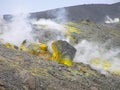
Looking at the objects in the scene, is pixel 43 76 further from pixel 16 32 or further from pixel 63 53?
pixel 16 32

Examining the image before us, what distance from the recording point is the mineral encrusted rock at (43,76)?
18.2 m

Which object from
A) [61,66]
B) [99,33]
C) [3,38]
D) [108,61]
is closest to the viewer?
[61,66]

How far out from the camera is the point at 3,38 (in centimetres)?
3334

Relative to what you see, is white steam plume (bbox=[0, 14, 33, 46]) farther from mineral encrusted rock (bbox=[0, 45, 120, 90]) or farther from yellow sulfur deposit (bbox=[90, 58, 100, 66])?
mineral encrusted rock (bbox=[0, 45, 120, 90])

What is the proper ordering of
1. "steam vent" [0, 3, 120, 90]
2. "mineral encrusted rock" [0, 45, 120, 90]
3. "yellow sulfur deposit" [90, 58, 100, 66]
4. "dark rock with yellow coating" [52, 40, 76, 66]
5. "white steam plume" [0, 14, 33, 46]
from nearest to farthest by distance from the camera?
"mineral encrusted rock" [0, 45, 120, 90]
"steam vent" [0, 3, 120, 90]
"dark rock with yellow coating" [52, 40, 76, 66]
"yellow sulfur deposit" [90, 58, 100, 66]
"white steam plume" [0, 14, 33, 46]

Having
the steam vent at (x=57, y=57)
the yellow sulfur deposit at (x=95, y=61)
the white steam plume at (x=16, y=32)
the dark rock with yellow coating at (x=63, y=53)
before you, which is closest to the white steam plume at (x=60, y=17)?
the steam vent at (x=57, y=57)

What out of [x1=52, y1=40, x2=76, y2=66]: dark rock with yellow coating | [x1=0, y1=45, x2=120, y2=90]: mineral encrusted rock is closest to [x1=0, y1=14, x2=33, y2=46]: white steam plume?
[x1=52, y1=40, x2=76, y2=66]: dark rock with yellow coating

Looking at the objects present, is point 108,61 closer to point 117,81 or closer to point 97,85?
point 117,81

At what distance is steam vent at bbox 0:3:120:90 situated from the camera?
19.0 m

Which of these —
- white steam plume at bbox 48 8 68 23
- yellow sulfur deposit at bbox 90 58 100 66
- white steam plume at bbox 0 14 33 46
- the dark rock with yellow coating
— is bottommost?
white steam plume at bbox 48 8 68 23

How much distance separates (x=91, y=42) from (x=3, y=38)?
43.7 feet

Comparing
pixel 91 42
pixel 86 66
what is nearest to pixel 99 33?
pixel 91 42

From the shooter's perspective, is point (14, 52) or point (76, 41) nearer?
point (14, 52)

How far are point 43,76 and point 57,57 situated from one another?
6.11 metres
